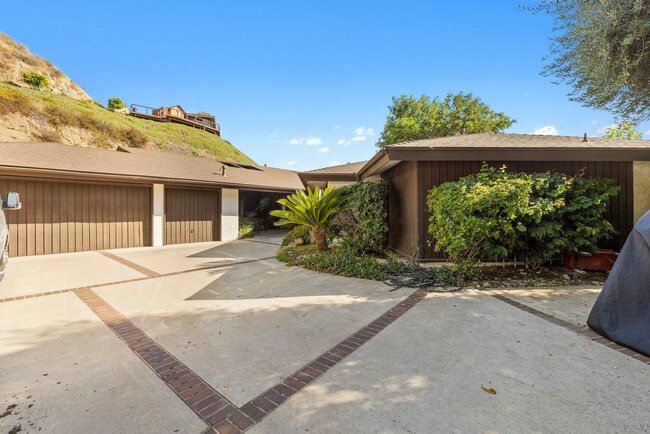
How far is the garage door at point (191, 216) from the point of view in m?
10.3

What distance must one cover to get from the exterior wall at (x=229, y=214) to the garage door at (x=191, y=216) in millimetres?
247

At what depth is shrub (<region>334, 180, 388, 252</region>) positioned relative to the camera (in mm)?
7172

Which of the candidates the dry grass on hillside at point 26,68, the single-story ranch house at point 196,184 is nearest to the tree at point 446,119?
the single-story ranch house at point 196,184

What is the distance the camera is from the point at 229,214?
11.9 meters

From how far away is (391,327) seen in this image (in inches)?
128

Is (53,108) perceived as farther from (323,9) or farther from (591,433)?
(591,433)

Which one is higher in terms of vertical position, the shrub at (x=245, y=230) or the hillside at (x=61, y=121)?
the hillside at (x=61, y=121)

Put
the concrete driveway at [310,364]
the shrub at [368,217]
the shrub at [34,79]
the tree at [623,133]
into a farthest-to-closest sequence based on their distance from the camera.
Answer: the shrub at [34,79] → the tree at [623,133] → the shrub at [368,217] → the concrete driveway at [310,364]

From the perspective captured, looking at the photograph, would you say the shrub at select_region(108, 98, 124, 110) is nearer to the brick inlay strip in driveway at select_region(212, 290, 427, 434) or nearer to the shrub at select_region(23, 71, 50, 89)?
the shrub at select_region(23, 71, 50, 89)

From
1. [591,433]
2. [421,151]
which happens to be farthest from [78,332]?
[421,151]

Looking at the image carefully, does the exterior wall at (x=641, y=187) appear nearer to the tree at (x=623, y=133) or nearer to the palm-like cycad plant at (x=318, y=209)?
the palm-like cycad plant at (x=318, y=209)

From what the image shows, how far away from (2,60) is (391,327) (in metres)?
40.2

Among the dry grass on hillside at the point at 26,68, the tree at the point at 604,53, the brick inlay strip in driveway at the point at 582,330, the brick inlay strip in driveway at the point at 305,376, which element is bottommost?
the brick inlay strip in driveway at the point at 305,376

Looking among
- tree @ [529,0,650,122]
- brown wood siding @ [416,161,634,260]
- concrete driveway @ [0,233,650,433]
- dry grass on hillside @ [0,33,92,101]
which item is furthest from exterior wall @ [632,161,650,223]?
dry grass on hillside @ [0,33,92,101]
